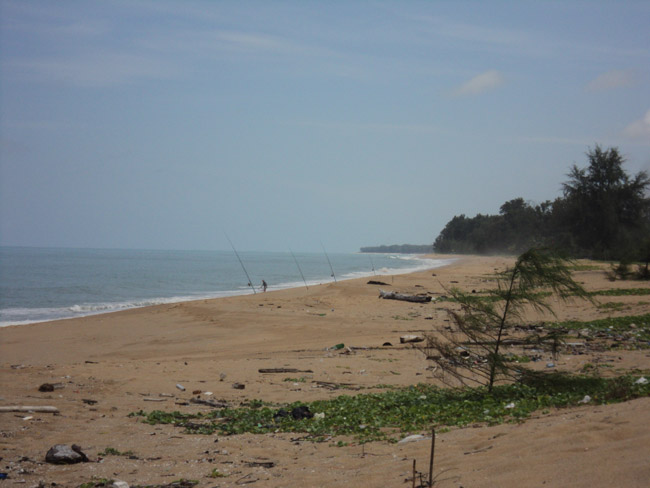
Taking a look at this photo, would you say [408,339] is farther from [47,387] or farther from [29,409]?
[29,409]

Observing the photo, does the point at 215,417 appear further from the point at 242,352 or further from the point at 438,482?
the point at 242,352

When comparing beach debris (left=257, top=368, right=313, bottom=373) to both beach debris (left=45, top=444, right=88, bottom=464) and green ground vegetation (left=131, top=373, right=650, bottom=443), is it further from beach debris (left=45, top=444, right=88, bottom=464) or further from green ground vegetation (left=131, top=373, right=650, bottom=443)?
beach debris (left=45, top=444, right=88, bottom=464)

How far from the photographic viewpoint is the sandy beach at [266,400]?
4.09 meters

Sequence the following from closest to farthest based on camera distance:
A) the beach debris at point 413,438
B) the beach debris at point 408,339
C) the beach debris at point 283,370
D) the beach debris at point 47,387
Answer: the beach debris at point 413,438
the beach debris at point 47,387
the beach debris at point 283,370
the beach debris at point 408,339

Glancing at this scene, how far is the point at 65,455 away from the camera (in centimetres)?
559

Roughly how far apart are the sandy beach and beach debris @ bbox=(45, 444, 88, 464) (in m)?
0.11

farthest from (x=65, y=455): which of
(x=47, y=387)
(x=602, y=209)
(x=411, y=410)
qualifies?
(x=602, y=209)

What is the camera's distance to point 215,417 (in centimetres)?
747

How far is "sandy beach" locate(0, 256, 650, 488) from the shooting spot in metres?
4.09

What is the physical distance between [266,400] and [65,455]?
346 centimetres

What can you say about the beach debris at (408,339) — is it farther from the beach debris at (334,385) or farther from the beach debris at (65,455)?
the beach debris at (65,455)

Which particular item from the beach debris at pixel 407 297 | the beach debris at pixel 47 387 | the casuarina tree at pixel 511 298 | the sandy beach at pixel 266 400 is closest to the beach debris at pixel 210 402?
the sandy beach at pixel 266 400

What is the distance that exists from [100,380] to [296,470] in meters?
6.34

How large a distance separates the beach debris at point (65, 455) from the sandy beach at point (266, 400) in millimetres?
111
